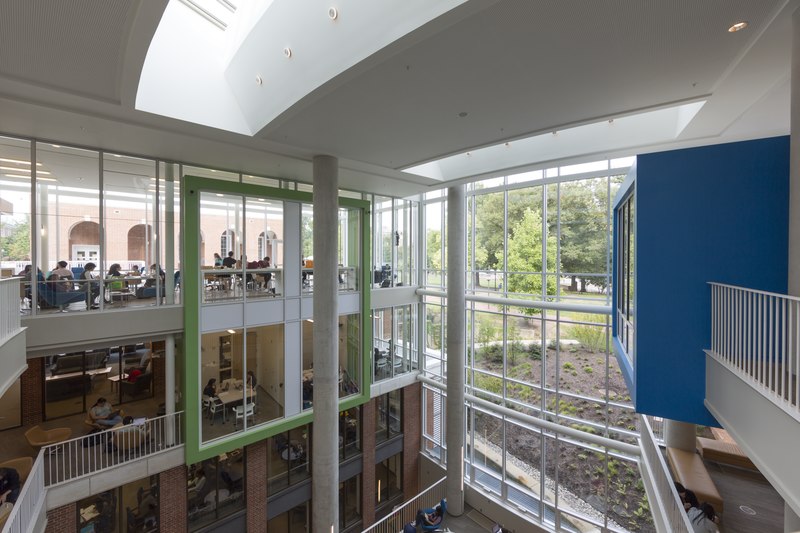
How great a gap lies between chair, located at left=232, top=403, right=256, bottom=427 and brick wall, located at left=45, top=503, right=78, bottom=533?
10.4ft

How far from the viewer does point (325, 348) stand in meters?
8.64

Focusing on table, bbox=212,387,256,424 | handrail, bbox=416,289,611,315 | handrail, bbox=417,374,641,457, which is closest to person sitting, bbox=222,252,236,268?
table, bbox=212,387,256,424

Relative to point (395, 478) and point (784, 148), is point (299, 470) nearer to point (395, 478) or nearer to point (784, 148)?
point (395, 478)

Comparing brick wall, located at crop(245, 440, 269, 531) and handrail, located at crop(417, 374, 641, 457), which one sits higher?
handrail, located at crop(417, 374, 641, 457)

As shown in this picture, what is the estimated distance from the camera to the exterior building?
4180mm

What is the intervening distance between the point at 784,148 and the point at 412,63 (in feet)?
14.5

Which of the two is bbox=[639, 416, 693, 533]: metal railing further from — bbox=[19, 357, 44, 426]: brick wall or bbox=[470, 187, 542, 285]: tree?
bbox=[19, 357, 44, 426]: brick wall

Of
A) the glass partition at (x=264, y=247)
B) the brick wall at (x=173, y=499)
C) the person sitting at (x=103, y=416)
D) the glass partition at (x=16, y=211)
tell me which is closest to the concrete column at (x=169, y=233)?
the glass partition at (x=264, y=247)

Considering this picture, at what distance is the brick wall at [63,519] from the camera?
22.5ft

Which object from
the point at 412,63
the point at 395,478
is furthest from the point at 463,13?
the point at 395,478

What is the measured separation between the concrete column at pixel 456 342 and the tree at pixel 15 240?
10358 millimetres

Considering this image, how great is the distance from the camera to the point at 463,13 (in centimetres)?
361

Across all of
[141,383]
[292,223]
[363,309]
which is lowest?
[141,383]

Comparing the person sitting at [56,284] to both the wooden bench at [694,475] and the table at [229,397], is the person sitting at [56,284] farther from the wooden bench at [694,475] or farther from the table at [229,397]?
the wooden bench at [694,475]
